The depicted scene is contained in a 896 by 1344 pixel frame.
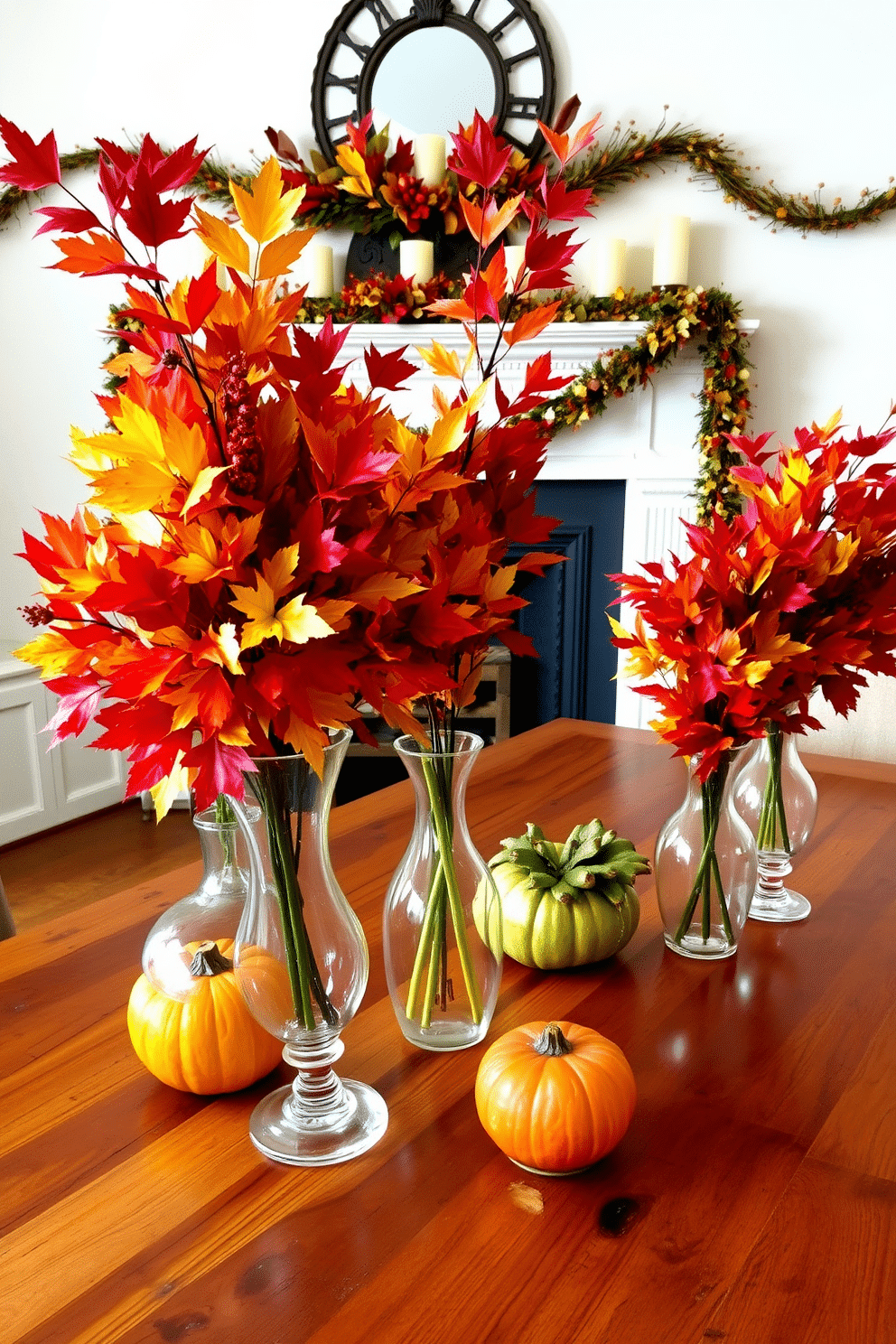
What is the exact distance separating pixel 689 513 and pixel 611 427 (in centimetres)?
37

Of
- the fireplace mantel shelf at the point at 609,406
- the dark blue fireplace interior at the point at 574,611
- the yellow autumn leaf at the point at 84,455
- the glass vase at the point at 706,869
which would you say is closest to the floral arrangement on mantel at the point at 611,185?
the fireplace mantel shelf at the point at 609,406

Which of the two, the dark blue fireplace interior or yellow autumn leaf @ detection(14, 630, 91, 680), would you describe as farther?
the dark blue fireplace interior

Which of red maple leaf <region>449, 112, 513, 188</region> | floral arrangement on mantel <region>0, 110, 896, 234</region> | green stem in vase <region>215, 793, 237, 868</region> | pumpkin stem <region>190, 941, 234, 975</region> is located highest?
floral arrangement on mantel <region>0, 110, 896, 234</region>

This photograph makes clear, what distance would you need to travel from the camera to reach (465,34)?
10.6 feet

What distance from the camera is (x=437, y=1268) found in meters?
0.66

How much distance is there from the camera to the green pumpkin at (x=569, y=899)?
3.32 feet

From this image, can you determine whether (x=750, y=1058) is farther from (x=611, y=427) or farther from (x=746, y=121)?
(x=746, y=121)

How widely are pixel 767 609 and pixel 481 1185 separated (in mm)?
518

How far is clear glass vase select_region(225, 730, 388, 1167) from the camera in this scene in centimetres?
71

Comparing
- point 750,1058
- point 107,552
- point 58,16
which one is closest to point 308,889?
point 107,552

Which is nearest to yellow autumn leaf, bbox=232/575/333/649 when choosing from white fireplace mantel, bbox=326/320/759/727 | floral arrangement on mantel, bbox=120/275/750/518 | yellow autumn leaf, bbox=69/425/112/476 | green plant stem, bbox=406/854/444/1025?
yellow autumn leaf, bbox=69/425/112/476

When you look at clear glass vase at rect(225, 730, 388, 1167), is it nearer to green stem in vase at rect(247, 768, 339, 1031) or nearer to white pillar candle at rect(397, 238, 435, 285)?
green stem in vase at rect(247, 768, 339, 1031)

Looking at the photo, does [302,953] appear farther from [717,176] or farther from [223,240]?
[717,176]

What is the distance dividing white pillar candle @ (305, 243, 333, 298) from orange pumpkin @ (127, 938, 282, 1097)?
285cm
